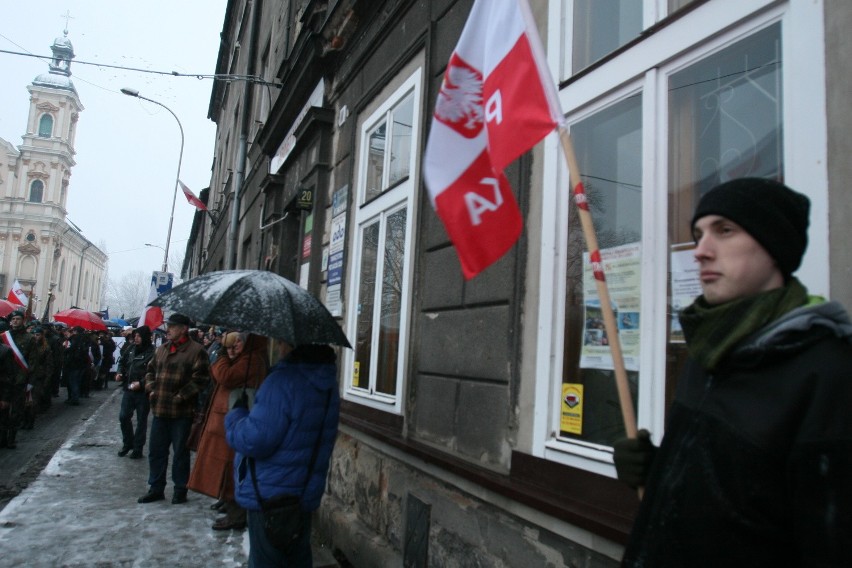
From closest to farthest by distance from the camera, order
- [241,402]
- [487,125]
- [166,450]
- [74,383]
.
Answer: [487,125], [241,402], [166,450], [74,383]

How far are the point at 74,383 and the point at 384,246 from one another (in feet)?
40.3

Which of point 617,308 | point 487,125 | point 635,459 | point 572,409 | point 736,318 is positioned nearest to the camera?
point 736,318

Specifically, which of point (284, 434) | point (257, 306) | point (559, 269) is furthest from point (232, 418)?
point (559, 269)

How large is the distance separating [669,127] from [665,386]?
109cm

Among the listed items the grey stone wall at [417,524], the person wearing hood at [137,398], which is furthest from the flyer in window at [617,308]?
the person wearing hood at [137,398]

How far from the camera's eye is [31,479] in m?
6.98

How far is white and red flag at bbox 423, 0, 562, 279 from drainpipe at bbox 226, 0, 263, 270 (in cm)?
1157

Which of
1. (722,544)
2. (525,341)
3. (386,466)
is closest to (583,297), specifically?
(525,341)

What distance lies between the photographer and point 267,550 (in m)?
3.06

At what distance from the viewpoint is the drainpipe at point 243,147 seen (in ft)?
44.1

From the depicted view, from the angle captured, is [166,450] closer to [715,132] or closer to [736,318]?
[715,132]

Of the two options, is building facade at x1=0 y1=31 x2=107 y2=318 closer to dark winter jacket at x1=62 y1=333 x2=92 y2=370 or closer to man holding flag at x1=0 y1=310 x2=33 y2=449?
dark winter jacket at x1=62 y1=333 x2=92 y2=370

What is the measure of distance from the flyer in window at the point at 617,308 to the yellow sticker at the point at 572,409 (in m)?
0.13

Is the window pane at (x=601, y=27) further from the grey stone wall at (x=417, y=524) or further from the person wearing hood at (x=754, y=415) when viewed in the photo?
the grey stone wall at (x=417, y=524)
